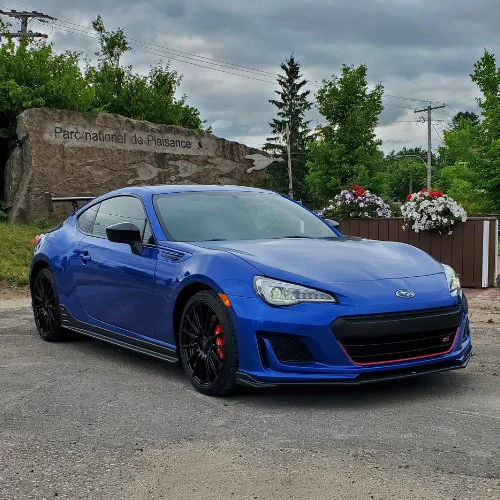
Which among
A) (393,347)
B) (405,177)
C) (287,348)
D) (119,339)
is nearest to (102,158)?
(119,339)

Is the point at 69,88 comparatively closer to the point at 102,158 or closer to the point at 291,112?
the point at 102,158

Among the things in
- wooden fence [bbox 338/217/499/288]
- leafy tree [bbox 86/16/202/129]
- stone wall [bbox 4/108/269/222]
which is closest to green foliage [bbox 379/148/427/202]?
leafy tree [bbox 86/16/202/129]

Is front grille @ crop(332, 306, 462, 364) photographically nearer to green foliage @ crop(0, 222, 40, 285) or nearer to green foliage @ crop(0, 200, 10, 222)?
green foliage @ crop(0, 222, 40, 285)

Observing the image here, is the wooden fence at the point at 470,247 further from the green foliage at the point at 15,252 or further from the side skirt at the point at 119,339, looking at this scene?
the side skirt at the point at 119,339

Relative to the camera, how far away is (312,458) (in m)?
3.93

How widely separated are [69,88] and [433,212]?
11107mm

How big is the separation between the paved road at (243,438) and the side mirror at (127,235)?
0.96 metres

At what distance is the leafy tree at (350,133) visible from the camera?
34.5 meters

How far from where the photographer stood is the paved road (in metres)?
3.58

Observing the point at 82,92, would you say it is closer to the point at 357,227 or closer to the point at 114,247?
the point at 357,227

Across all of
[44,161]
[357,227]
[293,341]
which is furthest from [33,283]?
[44,161]

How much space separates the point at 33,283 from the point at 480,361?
416cm

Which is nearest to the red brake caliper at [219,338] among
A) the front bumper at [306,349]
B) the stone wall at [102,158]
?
the front bumper at [306,349]

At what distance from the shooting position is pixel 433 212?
470 inches
